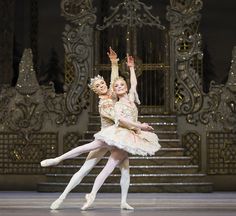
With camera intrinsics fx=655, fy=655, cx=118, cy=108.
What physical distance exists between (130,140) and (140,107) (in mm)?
4928

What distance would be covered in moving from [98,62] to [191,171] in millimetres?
2721

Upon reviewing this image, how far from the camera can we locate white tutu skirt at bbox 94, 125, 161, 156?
715 cm

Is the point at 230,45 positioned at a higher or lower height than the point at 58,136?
higher

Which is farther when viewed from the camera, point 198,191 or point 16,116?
point 16,116

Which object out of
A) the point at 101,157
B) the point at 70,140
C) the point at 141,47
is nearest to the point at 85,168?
the point at 101,157

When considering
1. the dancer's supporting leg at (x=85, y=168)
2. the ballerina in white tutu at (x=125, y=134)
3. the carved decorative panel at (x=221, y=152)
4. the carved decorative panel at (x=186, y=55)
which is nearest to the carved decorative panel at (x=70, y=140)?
the carved decorative panel at (x=186, y=55)

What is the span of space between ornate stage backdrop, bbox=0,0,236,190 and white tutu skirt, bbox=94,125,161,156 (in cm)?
423

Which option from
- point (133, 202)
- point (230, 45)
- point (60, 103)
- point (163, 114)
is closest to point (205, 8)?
point (230, 45)

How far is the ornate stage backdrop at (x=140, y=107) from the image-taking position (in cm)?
1163

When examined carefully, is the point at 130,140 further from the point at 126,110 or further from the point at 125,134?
the point at 126,110

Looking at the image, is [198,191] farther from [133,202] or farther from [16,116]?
[16,116]

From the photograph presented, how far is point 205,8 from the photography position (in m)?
14.6

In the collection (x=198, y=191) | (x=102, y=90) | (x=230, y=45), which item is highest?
(x=230, y=45)

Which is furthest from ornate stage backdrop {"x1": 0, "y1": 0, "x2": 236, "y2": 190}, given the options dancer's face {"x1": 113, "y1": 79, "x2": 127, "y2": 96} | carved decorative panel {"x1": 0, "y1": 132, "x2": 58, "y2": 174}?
dancer's face {"x1": 113, "y1": 79, "x2": 127, "y2": 96}
